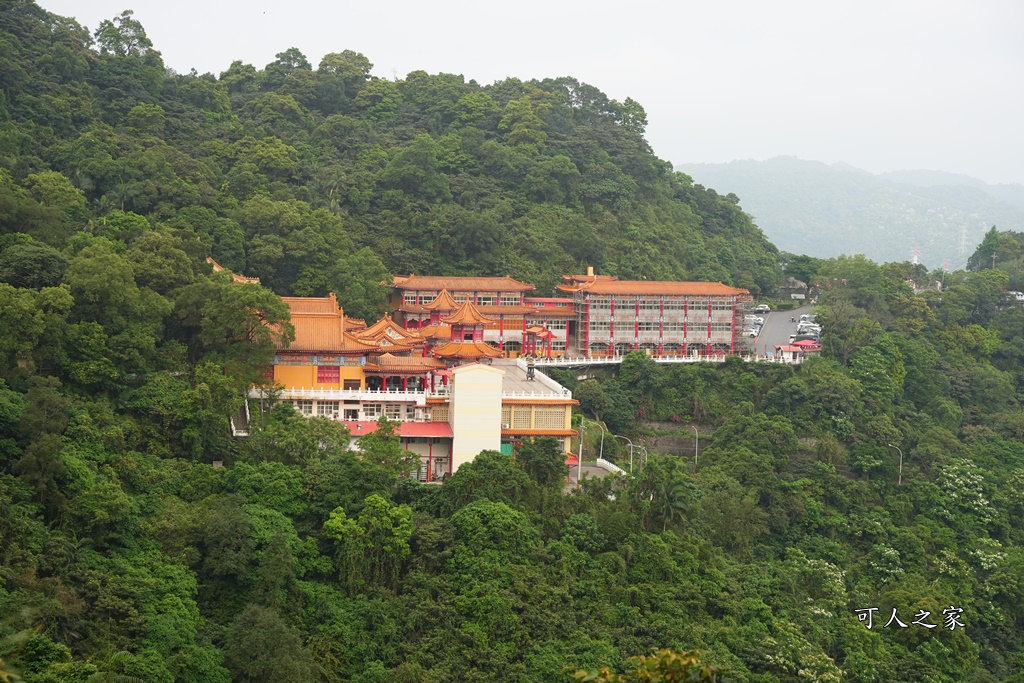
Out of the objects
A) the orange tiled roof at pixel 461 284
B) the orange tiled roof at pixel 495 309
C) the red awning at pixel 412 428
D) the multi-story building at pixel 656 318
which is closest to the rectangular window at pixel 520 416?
the red awning at pixel 412 428

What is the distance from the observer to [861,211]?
14662cm

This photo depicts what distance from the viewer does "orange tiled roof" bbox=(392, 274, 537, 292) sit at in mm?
Answer: 42156

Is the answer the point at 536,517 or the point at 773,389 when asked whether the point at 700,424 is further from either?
the point at 536,517

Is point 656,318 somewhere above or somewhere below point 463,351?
above

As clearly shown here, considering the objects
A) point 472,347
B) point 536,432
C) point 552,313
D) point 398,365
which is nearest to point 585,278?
point 552,313

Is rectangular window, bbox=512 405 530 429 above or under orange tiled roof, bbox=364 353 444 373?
under

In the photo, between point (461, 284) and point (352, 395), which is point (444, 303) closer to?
point (461, 284)

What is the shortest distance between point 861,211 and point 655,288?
4440 inches

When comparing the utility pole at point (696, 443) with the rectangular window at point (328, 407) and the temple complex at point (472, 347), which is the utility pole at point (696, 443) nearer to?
the temple complex at point (472, 347)

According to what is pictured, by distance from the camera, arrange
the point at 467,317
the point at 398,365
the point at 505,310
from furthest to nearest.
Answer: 1. the point at 505,310
2. the point at 467,317
3. the point at 398,365

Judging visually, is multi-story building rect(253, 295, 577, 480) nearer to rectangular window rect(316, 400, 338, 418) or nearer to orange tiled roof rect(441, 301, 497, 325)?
rectangular window rect(316, 400, 338, 418)

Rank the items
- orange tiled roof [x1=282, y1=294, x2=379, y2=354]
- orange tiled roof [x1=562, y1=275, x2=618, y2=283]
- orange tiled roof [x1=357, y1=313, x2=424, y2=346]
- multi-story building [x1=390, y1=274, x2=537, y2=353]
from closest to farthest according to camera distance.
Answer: orange tiled roof [x1=282, y1=294, x2=379, y2=354], orange tiled roof [x1=357, y1=313, x2=424, y2=346], multi-story building [x1=390, y1=274, x2=537, y2=353], orange tiled roof [x1=562, y1=275, x2=618, y2=283]

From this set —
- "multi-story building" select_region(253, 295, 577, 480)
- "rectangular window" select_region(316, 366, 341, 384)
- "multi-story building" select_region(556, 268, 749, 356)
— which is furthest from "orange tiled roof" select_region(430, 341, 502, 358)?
"multi-story building" select_region(556, 268, 749, 356)

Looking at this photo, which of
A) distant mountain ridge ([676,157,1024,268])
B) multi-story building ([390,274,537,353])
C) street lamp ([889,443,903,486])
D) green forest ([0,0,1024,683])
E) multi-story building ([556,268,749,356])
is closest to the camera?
green forest ([0,0,1024,683])
